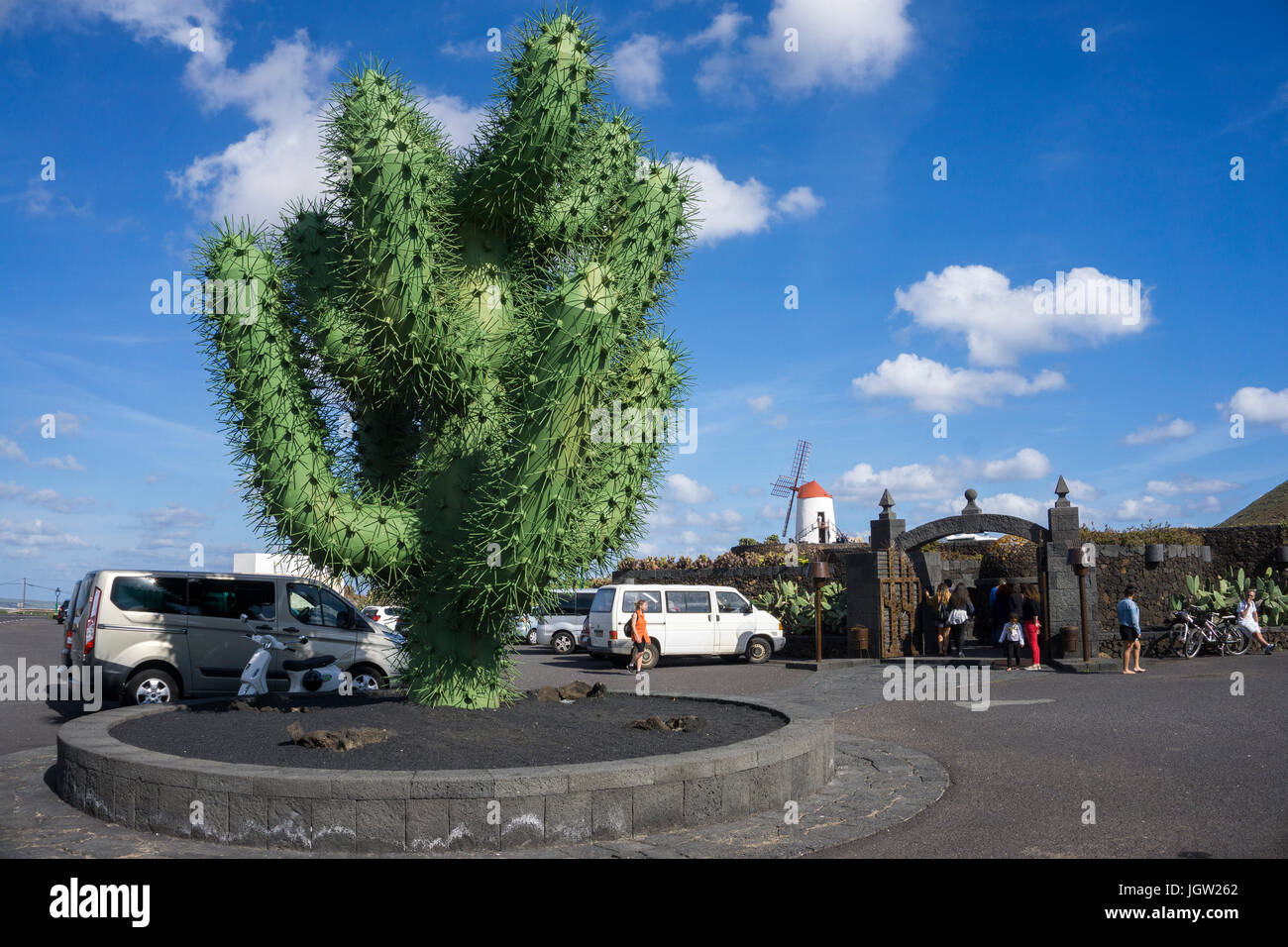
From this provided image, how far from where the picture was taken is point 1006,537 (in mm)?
26094

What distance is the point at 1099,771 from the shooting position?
7477 millimetres

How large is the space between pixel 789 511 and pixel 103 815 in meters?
55.7

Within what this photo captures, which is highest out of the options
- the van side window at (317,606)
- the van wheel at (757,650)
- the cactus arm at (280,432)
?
the cactus arm at (280,432)

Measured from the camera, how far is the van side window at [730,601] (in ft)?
65.8

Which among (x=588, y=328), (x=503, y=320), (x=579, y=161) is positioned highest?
(x=579, y=161)

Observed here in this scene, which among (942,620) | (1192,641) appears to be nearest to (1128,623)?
(1192,641)

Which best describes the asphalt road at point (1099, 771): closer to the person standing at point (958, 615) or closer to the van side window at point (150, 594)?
the person standing at point (958, 615)

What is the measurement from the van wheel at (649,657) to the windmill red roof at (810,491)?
129 feet

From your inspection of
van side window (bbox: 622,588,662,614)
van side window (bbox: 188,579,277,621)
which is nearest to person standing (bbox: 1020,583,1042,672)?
van side window (bbox: 622,588,662,614)

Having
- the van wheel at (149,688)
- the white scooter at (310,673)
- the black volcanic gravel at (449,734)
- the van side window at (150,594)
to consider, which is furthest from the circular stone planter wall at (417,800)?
the van side window at (150,594)

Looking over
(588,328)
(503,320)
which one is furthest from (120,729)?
(588,328)

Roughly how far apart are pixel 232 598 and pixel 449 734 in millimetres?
6838
